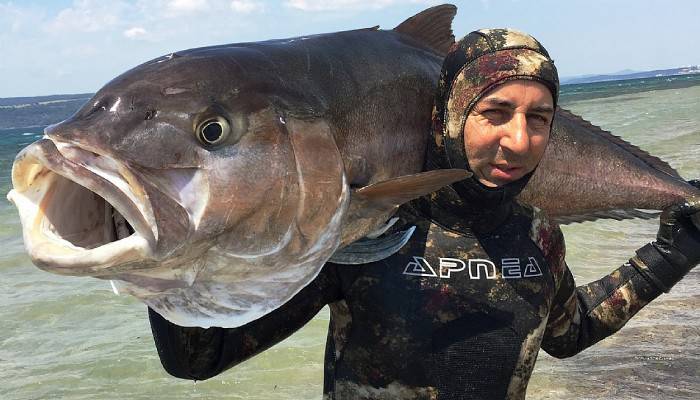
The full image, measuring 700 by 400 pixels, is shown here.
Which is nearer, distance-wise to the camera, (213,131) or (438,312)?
(213,131)

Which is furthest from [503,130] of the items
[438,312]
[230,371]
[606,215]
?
[230,371]

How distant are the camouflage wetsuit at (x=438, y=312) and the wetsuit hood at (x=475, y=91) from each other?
0.16 feet

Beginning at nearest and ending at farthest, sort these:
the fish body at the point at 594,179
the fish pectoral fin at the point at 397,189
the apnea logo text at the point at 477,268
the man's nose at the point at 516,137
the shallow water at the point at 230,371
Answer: the fish pectoral fin at the point at 397,189 → the man's nose at the point at 516,137 → the apnea logo text at the point at 477,268 → the fish body at the point at 594,179 → the shallow water at the point at 230,371

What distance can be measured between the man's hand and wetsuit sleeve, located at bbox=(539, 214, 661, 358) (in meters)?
0.05

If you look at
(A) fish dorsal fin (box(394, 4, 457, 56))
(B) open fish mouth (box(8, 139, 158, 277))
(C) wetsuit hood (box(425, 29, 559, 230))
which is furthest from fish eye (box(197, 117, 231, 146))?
(A) fish dorsal fin (box(394, 4, 457, 56))

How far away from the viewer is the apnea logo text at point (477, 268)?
2.11 m

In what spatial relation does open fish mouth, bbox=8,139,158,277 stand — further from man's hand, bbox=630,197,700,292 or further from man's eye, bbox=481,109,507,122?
man's hand, bbox=630,197,700,292

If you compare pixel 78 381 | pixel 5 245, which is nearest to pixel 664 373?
pixel 78 381

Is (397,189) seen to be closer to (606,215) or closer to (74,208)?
(74,208)

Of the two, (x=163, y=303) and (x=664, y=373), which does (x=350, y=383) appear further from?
(x=664, y=373)

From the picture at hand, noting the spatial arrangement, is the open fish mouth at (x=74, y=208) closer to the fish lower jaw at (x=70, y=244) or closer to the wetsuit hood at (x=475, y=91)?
the fish lower jaw at (x=70, y=244)

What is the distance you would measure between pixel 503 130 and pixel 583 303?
0.98 meters

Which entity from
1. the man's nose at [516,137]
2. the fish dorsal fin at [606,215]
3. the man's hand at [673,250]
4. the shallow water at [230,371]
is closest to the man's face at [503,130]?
the man's nose at [516,137]

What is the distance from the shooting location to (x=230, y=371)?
4.99 metres
